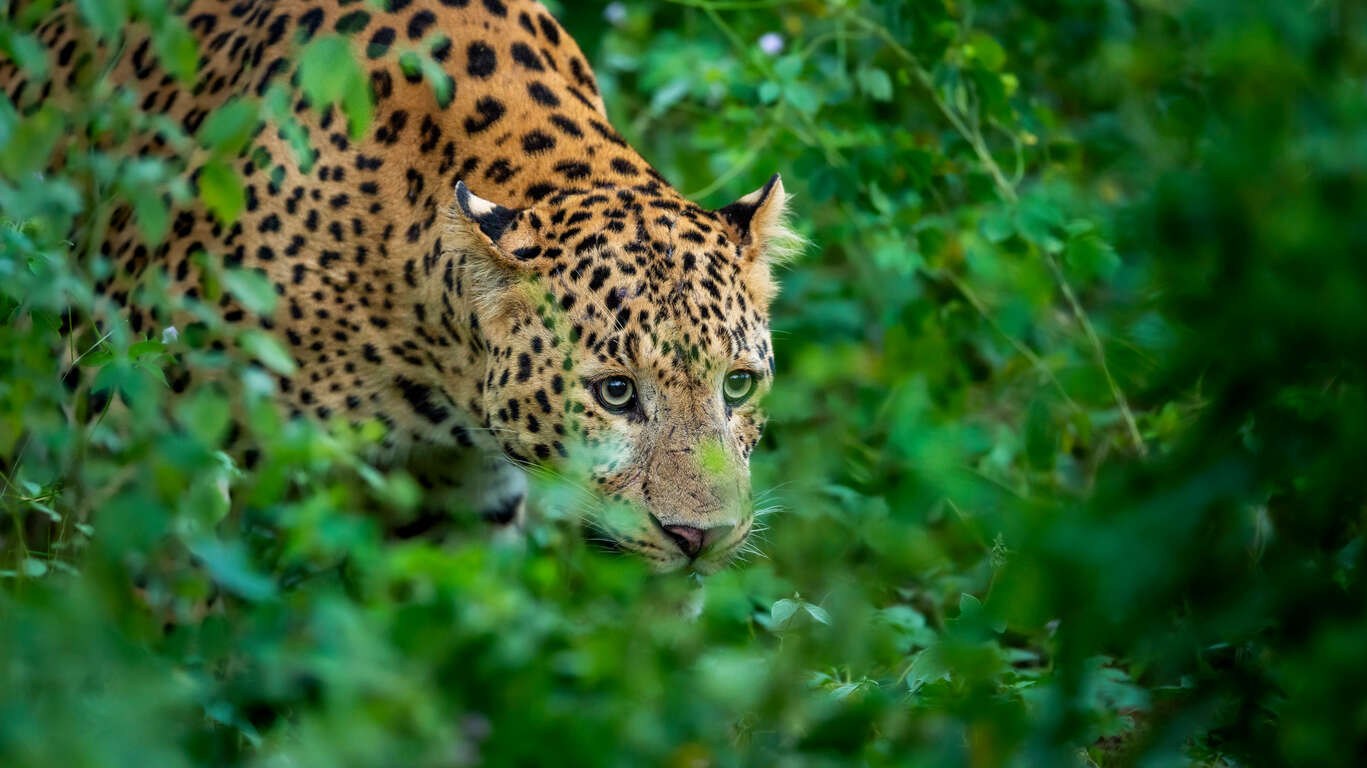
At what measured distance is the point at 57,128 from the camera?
3330 millimetres

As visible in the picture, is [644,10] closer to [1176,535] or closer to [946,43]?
[946,43]

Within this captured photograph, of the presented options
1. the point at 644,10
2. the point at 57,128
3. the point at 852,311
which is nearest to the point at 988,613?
the point at 57,128

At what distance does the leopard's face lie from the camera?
484 centimetres

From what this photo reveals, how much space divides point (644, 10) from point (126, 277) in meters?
3.90

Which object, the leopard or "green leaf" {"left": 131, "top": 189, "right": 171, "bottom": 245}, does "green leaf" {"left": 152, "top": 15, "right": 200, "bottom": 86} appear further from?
the leopard

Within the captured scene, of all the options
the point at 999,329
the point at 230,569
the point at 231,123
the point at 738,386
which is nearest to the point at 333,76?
the point at 231,123

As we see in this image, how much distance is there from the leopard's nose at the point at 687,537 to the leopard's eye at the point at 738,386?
0.53 meters

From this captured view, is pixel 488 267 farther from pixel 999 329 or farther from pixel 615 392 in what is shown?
pixel 999 329

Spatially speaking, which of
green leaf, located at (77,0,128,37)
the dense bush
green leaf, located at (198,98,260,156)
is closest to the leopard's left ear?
the dense bush

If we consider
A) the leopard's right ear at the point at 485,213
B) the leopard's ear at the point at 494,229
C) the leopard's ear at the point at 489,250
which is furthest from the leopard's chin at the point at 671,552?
the leopard's right ear at the point at 485,213

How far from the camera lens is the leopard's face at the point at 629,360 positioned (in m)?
4.84

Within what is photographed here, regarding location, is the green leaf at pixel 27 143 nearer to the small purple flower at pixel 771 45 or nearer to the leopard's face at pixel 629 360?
the leopard's face at pixel 629 360

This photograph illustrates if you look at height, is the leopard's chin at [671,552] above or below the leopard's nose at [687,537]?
below

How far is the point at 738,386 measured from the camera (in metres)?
5.12
